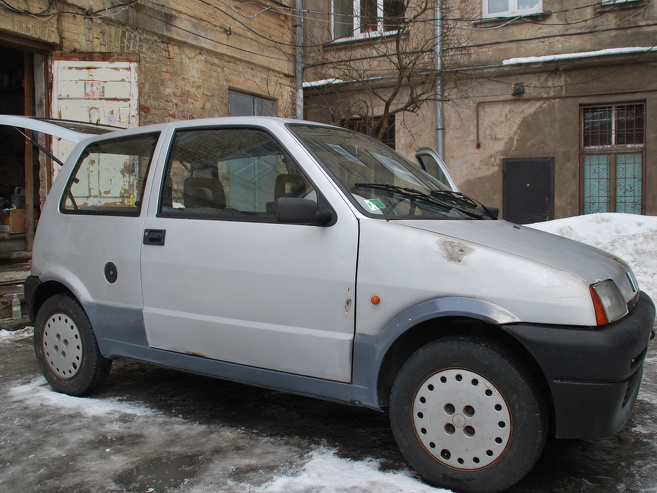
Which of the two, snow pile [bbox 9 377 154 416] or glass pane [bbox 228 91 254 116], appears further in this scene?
glass pane [bbox 228 91 254 116]

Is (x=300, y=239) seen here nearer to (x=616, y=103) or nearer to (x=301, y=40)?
(x=616, y=103)

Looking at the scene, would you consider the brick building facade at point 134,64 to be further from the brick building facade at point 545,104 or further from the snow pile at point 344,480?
the snow pile at point 344,480

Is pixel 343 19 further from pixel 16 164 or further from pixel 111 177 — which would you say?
pixel 111 177

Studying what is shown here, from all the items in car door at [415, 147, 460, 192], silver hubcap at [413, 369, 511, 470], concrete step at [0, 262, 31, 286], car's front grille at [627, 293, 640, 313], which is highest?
car door at [415, 147, 460, 192]

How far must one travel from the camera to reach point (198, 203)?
3.62m

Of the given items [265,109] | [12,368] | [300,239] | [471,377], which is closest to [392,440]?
[471,377]

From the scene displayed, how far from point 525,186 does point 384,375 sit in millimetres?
10906

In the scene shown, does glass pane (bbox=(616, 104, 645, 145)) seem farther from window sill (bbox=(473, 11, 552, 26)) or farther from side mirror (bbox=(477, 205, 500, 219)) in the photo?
side mirror (bbox=(477, 205, 500, 219))

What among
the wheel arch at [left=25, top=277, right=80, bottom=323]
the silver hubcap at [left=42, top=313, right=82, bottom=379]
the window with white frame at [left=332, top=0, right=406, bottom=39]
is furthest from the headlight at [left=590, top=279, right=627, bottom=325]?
the window with white frame at [left=332, top=0, right=406, bottom=39]

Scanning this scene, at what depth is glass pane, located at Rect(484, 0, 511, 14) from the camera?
13.0 metres

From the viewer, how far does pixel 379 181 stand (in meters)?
3.35

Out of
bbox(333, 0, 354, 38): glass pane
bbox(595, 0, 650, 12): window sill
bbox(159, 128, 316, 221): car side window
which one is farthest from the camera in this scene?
bbox(333, 0, 354, 38): glass pane

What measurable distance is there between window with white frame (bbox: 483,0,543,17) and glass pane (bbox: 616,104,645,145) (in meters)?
2.66

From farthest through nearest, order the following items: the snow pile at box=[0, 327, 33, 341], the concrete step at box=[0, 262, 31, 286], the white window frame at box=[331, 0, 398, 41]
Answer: the white window frame at box=[331, 0, 398, 41] → the concrete step at box=[0, 262, 31, 286] → the snow pile at box=[0, 327, 33, 341]
